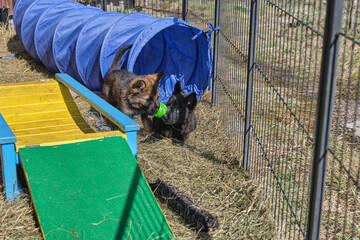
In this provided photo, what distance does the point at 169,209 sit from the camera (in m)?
4.36

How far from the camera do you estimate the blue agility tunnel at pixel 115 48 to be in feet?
25.5

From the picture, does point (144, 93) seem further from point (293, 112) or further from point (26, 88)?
point (293, 112)

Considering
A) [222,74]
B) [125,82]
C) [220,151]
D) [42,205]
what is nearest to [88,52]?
[125,82]

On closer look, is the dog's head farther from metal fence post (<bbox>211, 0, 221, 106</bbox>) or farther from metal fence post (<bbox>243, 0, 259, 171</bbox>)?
metal fence post (<bbox>243, 0, 259, 171</bbox>)

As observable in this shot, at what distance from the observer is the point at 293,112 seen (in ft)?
17.9

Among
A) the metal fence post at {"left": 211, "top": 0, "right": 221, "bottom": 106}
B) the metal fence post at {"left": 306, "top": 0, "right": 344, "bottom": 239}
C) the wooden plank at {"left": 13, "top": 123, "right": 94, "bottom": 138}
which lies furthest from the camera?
the metal fence post at {"left": 211, "top": 0, "right": 221, "bottom": 106}

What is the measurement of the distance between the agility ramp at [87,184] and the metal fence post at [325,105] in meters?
1.38

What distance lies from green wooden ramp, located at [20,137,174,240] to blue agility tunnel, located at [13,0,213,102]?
3592 millimetres

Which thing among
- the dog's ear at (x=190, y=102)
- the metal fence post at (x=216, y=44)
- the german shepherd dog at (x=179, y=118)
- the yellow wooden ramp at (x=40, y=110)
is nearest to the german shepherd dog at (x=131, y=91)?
the german shepherd dog at (x=179, y=118)

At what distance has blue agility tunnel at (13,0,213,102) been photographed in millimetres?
7758

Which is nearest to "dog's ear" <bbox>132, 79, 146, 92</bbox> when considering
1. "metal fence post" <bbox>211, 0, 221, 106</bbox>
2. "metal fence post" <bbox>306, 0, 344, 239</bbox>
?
"metal fence post" <bbox>211, 0, 221, 106</bbox>

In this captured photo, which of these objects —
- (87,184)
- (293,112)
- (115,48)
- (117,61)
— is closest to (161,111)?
(117,61)

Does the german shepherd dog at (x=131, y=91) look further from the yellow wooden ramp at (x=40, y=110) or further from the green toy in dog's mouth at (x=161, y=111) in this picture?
the yellow wooden ramp at (x=40, y=110)

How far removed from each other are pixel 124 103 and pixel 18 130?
6.16 ft
